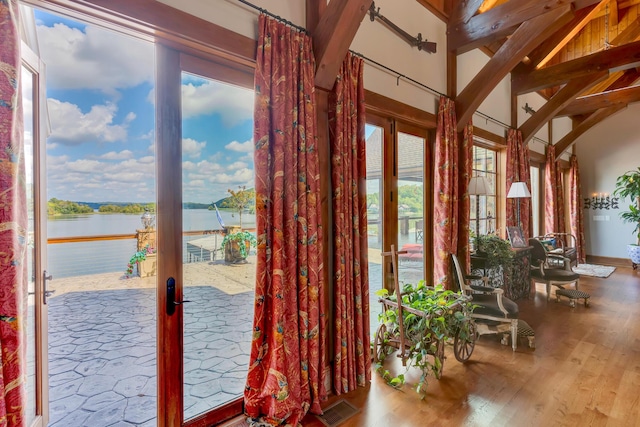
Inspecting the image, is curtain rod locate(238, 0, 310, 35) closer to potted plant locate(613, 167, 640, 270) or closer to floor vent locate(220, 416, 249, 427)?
floor vent locate(220, 416, 249, 427)

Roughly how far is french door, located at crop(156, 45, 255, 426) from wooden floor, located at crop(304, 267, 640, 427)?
769mm

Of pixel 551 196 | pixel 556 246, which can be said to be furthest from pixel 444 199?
pixel 556 246

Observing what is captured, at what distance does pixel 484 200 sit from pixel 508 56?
222 cm

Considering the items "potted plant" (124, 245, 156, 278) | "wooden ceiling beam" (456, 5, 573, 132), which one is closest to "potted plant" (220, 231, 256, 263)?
"potted plant" (124, 245, 156, 278)

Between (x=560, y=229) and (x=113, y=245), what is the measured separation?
8625 millimetres

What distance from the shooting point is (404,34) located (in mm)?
3215

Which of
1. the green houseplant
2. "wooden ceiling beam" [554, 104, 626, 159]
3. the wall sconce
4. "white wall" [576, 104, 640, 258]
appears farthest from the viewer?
the wall sconce

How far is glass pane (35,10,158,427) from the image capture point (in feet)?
7.84

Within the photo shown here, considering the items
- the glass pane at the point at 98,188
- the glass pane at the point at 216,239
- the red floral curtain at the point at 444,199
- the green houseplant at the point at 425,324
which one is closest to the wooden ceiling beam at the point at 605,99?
the red floral curtain at the point at 444,199

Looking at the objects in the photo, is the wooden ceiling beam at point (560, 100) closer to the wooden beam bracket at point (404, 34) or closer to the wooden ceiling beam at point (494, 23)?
the wooden ceiling beam at point (494, 23)

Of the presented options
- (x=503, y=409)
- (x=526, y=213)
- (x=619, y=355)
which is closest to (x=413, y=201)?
(x=503, y=409)

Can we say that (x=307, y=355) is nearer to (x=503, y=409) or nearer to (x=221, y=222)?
(x=221, y=222)

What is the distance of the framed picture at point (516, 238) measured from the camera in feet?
15.4

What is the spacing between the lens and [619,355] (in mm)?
3021
